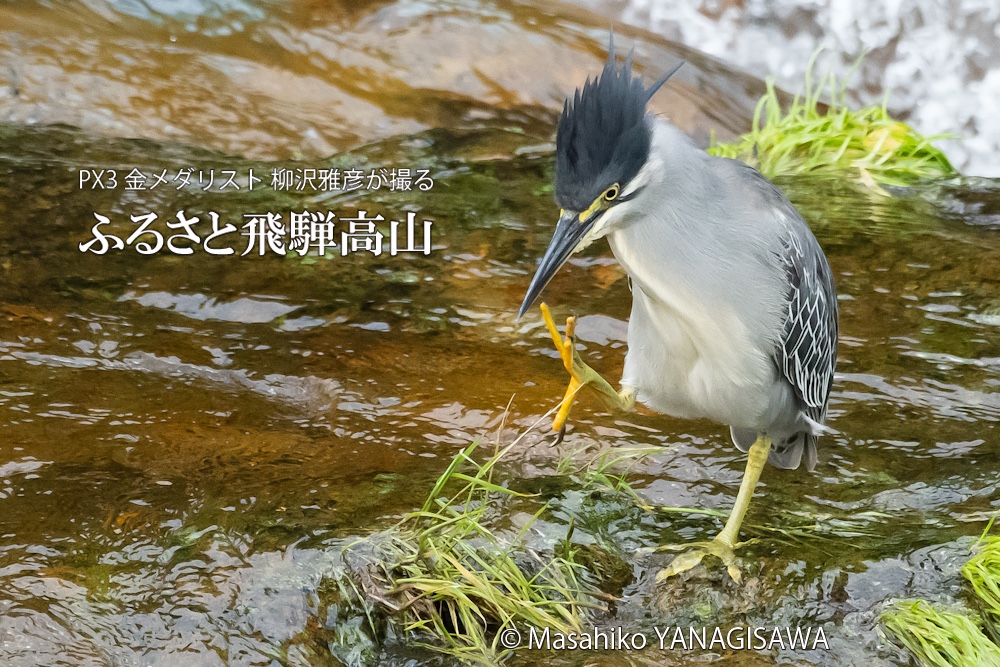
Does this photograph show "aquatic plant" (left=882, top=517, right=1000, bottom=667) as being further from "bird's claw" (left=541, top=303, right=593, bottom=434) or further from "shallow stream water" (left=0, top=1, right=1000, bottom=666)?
"bird's claw" (left=541, top=303, right=593, bottom=434)

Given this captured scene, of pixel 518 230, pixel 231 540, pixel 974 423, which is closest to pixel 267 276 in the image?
pixel 518 230

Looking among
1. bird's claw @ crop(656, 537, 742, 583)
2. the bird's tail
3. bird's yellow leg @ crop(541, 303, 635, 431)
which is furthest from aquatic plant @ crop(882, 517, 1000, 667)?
bird's yellow leg @ crop(541, 303, 635, 431)

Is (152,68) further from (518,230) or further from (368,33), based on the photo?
(518,230)

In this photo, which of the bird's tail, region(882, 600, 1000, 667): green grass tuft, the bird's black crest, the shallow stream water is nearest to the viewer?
the bird's black crest

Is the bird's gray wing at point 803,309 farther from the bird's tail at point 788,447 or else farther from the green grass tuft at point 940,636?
the green grass tuft at point 940,636

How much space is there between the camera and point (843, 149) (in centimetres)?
638

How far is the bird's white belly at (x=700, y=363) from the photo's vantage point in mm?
3152

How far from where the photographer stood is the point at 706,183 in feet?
10.1

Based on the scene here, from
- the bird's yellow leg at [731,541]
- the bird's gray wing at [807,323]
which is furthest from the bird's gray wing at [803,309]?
the bird's yellow leg at [731,541]

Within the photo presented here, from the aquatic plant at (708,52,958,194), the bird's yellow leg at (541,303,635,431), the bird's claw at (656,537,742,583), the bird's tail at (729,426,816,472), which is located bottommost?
the bird's claw at (656,537,742,583)

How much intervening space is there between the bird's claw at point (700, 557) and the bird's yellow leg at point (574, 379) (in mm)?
568

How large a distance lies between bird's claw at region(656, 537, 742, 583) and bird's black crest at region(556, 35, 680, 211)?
4.10 feet

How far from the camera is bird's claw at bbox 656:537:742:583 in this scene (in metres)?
3.27

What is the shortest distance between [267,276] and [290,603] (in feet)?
7.64
